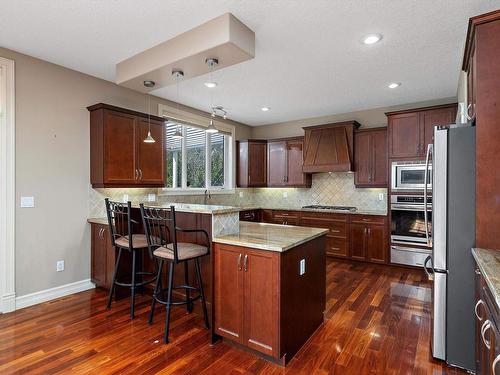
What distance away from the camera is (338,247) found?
199 inches

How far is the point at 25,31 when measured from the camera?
8.68 ft

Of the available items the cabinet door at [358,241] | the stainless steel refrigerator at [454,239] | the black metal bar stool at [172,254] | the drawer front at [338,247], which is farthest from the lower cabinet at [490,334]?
the drawer front at [338,247]

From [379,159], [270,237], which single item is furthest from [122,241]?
[379,159]

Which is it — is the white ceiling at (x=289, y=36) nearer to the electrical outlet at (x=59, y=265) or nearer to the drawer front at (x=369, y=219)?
the drawer front at (x=369, y=219)

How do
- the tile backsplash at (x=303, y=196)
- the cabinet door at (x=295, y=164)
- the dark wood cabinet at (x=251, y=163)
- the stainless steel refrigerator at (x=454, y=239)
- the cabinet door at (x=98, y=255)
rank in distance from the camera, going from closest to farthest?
the stainless steel refrigerator at (x=454, y=239) → the cabinet door at (x=98, y=255) → the tile backsplash at (x=303, y=196) → the cabinet door at (x=295, y=164) → the dark wood cabinet at (x=251, y=163)

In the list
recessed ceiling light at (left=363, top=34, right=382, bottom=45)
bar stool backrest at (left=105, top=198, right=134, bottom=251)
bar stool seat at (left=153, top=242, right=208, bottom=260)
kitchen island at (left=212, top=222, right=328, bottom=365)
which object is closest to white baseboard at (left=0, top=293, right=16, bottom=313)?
bar stool backrest at (left=105, top=198, right=134, bottom=251)

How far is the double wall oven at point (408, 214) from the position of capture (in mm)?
4320

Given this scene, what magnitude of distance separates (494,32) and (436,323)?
2056 mm

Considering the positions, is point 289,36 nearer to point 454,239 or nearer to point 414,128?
point 454,239

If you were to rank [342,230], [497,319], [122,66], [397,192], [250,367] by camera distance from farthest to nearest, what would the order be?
1. [342,230]
2. [397,192]
3. [122,66]
4. [250,367]
5. [497,319]

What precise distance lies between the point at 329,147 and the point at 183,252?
12.3ft

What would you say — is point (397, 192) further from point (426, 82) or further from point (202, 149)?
point (202, 149)

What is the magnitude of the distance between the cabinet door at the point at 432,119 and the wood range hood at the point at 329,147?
1.12 meters

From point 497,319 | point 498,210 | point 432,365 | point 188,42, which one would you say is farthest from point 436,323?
point 188,42
